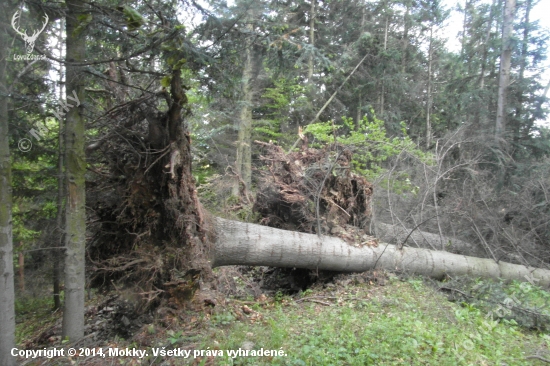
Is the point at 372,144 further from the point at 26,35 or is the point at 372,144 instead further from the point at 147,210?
the point at 26,35

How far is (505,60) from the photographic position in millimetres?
12516

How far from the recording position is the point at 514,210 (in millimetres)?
8984

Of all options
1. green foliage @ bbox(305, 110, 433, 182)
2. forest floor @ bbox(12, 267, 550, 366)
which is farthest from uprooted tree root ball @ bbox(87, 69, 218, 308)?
green foliage @ bbox(305, 110, 433, 182)

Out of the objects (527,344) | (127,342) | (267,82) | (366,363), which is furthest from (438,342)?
(267,82)

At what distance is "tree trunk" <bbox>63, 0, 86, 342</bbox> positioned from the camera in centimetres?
367

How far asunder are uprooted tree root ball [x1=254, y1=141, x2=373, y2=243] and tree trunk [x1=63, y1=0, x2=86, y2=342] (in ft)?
11.7

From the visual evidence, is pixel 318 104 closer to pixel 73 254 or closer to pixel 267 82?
pixel 267 82

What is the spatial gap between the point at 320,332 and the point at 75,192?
3.29 metres

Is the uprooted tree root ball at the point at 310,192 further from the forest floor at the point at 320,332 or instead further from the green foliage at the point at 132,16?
the green foliage at the point at 132,16

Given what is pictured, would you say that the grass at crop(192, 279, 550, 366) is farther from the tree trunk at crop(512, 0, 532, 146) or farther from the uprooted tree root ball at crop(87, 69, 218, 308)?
the tree trunk at crop(512, 0, 532, 146)

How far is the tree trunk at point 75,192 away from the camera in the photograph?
3.67 meters

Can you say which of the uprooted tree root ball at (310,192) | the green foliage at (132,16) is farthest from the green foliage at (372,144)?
the green foliage at (132,16)

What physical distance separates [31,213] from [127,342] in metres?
4.27

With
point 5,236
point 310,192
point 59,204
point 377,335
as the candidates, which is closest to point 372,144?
point 310,192
